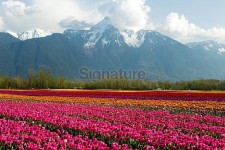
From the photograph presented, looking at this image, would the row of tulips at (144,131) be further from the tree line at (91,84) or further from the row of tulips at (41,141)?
the tree line at (91,84)

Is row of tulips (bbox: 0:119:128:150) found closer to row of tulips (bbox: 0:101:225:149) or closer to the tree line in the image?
row of tulips (bbox: 0:101:225:149)

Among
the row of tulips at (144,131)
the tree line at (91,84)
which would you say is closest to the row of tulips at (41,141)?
the row of tulips at (144,131)

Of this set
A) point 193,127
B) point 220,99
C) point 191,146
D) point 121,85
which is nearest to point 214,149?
point 191,146

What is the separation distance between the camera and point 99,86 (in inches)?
3543

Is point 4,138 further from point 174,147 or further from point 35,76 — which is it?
point 35,76

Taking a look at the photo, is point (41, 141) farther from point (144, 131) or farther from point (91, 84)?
point (91, 84)

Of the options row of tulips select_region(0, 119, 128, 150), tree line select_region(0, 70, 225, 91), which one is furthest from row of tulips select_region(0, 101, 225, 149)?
tree line select_region(0, 70, 225, 91)

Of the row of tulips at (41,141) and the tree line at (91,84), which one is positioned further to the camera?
the tree line at (91,84)

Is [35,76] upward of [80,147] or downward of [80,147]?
upward

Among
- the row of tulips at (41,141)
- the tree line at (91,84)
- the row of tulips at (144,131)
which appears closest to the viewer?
the row of tulips at (41,141)

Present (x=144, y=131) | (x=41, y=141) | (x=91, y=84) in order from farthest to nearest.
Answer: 1. (x=91, y=84)
2. (x=144, y=131)
3. (x=41, y=141)

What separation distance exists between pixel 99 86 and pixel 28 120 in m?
72.5

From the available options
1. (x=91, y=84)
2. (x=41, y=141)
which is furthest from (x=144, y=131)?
(x=91, y=84)

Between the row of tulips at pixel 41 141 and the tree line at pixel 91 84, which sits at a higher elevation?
the tree line at pixel 91 84
